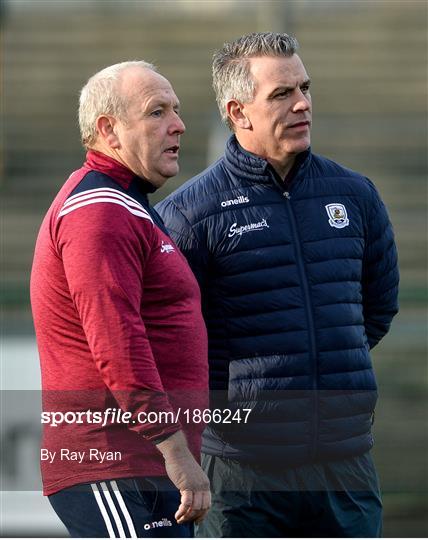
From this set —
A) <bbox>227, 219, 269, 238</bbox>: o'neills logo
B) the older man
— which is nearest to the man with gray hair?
<bbox>227, 219, 269, 238</bbox>: o'neills logo

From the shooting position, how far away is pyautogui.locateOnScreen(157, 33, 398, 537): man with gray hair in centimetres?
283

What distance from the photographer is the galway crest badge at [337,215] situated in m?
2.90

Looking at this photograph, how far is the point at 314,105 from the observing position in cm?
878

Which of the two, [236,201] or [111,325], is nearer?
[111,325]

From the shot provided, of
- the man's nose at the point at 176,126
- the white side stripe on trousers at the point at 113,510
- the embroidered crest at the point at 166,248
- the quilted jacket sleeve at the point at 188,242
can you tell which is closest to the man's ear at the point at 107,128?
the man's nose at the point at 176,126

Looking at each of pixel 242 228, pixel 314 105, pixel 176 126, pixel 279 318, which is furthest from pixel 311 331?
pixel 314 105

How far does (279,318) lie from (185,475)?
594 millimetres

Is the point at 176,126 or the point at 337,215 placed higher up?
the point at 176,126

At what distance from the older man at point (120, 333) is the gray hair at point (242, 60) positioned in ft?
1.30

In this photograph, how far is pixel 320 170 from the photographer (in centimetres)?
298

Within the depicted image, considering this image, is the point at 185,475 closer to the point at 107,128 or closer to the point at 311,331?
the point at 311,331

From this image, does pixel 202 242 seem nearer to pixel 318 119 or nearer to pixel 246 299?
pixel 246 299

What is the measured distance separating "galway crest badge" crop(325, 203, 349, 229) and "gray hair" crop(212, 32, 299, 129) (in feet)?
1.15

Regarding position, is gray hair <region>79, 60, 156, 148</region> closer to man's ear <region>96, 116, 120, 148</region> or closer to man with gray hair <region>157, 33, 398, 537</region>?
man's ear <region>96, 116, 120, 148</region>
